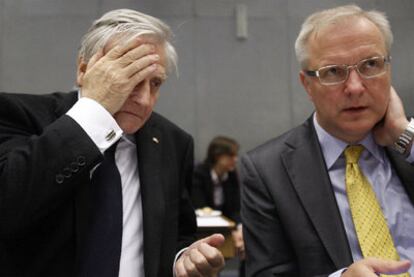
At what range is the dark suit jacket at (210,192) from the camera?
185 inches

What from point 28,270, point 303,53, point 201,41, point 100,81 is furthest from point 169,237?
point 201,41

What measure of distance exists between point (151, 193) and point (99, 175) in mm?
188

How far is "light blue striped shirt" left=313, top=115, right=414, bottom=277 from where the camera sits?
157 centimetres

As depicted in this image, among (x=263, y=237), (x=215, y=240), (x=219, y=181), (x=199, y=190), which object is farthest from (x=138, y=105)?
(x=219, y=181)

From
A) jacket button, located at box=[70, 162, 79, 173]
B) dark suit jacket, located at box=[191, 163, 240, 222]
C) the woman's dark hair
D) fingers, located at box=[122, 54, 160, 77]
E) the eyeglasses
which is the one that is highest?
fingers, located at box=[122, 54, 160, 77]

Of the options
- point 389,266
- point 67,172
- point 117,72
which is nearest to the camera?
point 389,266

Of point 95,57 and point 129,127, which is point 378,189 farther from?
point 95,57

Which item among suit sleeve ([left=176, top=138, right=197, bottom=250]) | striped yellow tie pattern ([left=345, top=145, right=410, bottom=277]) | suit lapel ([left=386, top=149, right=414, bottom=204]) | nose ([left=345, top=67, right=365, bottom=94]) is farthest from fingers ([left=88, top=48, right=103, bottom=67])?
suit lapel ([left=386, top=149, right=414, bottom=204])

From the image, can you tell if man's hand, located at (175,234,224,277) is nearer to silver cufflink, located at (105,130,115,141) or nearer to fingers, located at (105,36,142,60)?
silver cufflink, located at (105,130,115,141)

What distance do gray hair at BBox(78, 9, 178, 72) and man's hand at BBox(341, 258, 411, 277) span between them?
94cm

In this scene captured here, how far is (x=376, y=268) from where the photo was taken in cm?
118

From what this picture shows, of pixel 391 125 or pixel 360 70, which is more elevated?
pixel 360 70

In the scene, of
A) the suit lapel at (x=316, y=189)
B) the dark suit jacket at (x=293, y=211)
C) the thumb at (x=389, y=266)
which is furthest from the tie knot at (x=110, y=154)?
the thumb at (x=389, y=266)

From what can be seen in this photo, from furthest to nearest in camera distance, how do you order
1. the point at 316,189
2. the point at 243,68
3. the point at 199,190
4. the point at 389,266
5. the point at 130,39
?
the point at 243,68
the point at 199,190
the point at 316,189
the point at 130,39
the point at 389,266
